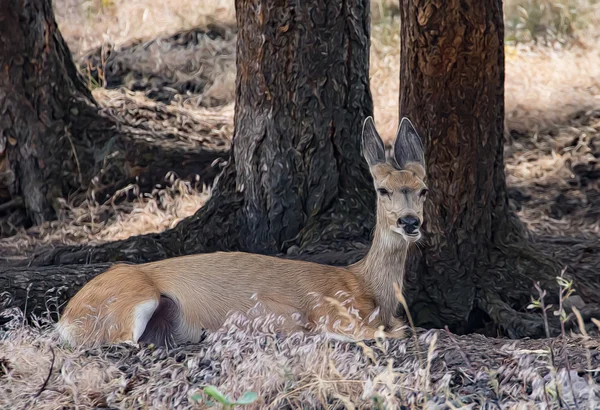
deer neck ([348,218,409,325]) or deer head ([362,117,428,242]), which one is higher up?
deer head ([362,117,428,242])

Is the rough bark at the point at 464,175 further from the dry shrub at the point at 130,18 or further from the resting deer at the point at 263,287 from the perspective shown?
the dry shrub at the point at 130,18

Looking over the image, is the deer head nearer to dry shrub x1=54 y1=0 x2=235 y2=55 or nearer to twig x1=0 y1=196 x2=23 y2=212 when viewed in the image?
twig x1=0 y1=196 x2=23 y2=212

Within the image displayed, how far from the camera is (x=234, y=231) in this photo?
27.0ft

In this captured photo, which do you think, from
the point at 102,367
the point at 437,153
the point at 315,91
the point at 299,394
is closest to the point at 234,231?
the point at 315,91

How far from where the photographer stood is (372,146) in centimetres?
667

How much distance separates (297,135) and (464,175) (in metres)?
1.57

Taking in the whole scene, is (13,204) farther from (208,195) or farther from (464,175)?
(464,175)

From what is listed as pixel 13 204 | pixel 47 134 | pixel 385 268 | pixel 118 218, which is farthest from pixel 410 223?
pixel 13 204

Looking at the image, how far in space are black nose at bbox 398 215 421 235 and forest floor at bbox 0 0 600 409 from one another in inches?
25.6

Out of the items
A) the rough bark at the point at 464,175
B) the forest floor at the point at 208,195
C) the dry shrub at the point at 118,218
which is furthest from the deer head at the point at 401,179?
the dry shrub at the point at 118,218

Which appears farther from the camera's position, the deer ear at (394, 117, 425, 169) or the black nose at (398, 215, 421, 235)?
the deer ear at (394, 117, 425, 169)

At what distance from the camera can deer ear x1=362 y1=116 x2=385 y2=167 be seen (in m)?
6.62

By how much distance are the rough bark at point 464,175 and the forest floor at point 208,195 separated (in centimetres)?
90

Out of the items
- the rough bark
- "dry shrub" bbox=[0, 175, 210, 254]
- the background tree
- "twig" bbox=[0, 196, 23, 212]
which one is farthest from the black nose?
"twig" bbox=[0, 196, 23, 212]
